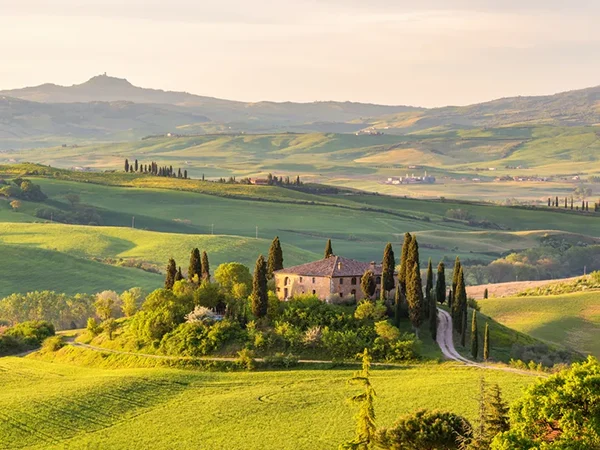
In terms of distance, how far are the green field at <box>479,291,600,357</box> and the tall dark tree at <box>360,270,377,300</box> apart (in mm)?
23403

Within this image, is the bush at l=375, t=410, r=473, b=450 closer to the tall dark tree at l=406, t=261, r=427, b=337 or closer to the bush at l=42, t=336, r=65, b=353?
the tall dark tree at l=406, t=261, r=427, b=337

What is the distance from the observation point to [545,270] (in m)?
193

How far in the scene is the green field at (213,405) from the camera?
57938mm

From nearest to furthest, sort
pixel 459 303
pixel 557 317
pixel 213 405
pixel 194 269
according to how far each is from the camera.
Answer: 1. pixel 213 405
2. pixel 459 303
3. pixel 194 269
4. pixel 557 317

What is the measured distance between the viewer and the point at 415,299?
84062 mm

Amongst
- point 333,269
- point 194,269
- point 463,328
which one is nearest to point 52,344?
point 194,269

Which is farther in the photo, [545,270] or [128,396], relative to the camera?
[545,270]

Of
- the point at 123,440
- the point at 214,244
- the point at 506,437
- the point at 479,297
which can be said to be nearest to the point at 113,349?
the point at 123,440

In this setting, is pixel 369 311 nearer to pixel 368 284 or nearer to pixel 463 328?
pixel 368 284

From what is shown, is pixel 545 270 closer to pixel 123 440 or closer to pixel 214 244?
pixel 214 244

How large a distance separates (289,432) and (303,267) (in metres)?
35.9

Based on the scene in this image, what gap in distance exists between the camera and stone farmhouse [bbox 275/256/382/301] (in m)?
89.8

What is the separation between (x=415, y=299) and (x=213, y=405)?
81.3ft

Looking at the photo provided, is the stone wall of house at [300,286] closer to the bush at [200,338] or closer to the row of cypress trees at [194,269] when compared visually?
the row of cypress trees at [194,269]
